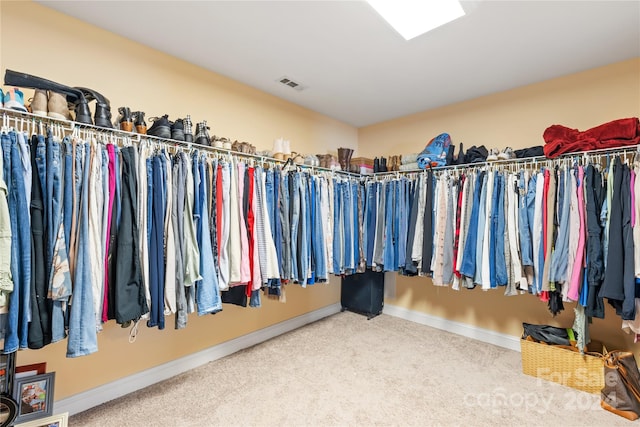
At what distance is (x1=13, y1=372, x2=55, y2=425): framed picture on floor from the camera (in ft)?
4.65

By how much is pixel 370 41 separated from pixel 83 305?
2.24 m

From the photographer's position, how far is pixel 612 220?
1781mm

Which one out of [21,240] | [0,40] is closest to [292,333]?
[21,240]

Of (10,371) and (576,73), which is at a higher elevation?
(576,73)

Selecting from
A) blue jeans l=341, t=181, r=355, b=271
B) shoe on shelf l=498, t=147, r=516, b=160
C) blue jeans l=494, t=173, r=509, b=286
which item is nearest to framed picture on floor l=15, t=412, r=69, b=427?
blue jeans l=341, t=181, r=355, b=271

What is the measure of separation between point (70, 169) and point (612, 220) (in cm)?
297

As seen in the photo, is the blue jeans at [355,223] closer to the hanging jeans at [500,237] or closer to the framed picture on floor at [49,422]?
the hanging jeans at [500,237]

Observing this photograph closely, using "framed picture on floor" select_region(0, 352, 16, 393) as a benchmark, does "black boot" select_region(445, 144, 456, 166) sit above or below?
above

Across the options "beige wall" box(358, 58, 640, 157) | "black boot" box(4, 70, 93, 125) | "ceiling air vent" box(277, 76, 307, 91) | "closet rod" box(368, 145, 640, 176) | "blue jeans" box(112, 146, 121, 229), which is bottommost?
"blue jeans" box(112, 146, 121, 229)

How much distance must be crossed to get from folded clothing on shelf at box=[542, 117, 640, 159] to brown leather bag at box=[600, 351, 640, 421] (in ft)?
4.54

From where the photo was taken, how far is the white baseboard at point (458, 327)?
270cm

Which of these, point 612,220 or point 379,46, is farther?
point 379,46

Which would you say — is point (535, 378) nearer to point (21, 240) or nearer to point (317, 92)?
point (317, 92)

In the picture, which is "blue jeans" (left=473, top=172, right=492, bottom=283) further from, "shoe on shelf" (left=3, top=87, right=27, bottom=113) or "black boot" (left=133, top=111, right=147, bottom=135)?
"shoe on shelf" (left=3, top=87, right=27, bottom=113)
